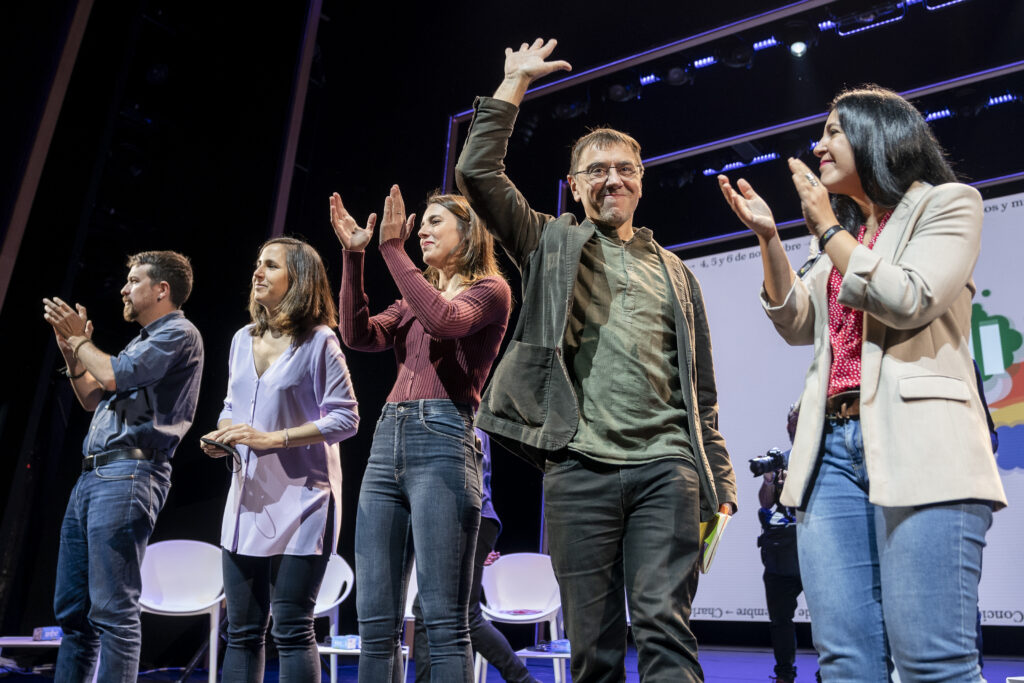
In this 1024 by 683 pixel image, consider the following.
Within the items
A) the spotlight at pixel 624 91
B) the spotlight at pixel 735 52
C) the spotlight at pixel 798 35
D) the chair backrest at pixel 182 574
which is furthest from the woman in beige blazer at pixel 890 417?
the spotlight at pixel 624 91

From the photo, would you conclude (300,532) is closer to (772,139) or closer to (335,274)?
(335,274)

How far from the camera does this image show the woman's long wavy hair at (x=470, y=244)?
2.83 m

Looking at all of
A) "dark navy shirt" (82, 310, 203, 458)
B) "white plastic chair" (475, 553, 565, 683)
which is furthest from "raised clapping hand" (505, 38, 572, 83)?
"white plastic chair" (475, 553, 565, 683)

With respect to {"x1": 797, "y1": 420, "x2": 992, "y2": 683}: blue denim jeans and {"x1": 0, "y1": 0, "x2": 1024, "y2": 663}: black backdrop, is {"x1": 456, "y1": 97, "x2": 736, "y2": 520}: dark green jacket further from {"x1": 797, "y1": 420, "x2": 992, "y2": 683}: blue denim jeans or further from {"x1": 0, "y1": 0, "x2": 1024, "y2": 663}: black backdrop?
{"x1": 0, "y1": 0, "x2": 1024, "y2": 663}: black backdrop

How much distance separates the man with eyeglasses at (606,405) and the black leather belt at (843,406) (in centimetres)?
36

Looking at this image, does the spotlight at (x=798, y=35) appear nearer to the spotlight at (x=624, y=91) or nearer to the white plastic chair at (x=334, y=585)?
the spotlight at (x=624, y=91)

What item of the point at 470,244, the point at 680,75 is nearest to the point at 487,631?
the point at 470,244

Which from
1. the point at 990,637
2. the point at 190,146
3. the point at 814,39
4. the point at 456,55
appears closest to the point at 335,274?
the point at 190,146

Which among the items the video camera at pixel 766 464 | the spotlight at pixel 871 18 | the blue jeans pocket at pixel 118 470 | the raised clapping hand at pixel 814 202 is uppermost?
the spotlight at pixel 871 18

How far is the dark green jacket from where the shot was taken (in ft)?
6.19

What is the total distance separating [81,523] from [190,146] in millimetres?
3304

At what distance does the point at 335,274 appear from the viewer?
6301 mm

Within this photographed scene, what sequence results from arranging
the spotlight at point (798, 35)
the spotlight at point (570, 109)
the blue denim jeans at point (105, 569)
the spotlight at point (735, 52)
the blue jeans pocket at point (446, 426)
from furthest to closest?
the spotlight at point (570, 109)
the spotlight at point (735, 52)
the spotlight at point (798, 35)
the blue denim jeans at point (105, 569)
the blue jeans pocket at point (446, 426)

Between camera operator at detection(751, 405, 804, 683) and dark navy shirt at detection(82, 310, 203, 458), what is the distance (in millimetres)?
3204
